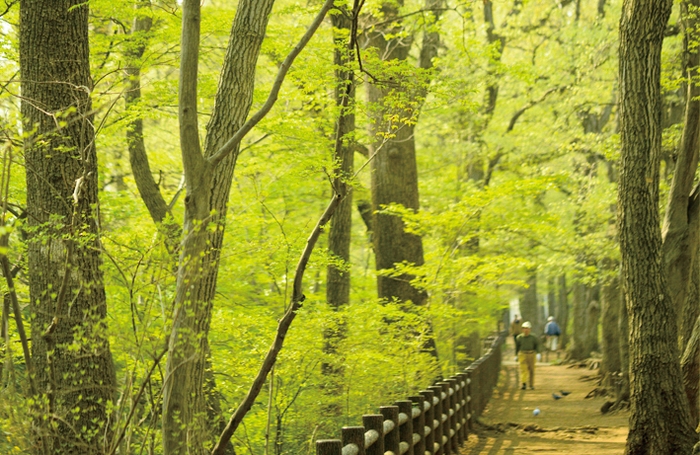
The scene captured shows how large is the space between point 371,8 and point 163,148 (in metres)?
9.49

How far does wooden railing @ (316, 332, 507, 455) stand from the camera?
5.43 meters

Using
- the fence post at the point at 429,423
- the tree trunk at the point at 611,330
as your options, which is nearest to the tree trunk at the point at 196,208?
the fence post at the point at 429,423

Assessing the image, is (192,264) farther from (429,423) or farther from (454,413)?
(454,413)

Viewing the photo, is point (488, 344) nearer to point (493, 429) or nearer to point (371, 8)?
point (493, 429)

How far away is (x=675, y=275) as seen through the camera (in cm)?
1300

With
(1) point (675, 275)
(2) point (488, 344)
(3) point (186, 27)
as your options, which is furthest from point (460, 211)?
(2) point (488, 344)

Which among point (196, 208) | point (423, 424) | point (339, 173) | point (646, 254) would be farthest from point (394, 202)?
point (196, 208)

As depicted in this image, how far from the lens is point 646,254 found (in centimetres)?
959

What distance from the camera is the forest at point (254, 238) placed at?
5.43 m

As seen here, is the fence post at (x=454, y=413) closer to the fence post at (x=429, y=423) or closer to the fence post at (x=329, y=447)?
the fence post at (x=429, y=423)

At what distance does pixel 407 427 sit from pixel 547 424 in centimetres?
865

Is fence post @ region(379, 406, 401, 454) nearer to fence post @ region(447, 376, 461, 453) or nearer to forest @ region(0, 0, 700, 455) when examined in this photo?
forest @ region(0, 0, 700, 455)

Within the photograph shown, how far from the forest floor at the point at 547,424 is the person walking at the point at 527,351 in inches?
14.3

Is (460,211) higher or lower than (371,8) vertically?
lower
